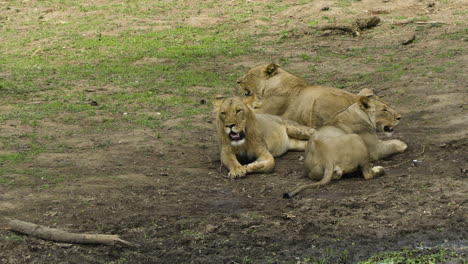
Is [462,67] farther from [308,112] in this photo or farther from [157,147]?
[157,147]

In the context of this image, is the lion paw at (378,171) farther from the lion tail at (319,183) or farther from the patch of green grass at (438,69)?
the patch of green grass at (438,69)

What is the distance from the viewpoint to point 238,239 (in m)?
6.21

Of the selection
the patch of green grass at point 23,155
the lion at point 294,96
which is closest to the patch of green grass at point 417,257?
the lion at point 294,96

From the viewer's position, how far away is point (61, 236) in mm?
6082

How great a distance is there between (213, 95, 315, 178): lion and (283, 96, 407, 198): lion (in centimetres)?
74

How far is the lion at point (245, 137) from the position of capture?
816cm

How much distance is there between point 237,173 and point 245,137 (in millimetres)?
559

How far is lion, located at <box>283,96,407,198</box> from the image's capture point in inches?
290

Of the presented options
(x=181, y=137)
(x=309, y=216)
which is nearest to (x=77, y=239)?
(x=309, y=216)

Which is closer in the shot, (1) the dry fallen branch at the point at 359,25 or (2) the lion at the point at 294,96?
(2) the lion at the point at 294,96

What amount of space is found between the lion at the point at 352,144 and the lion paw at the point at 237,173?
72 cm

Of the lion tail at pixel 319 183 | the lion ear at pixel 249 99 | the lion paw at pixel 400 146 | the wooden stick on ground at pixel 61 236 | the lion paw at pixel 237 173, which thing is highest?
the wooden stick on ground at pixel 61 236

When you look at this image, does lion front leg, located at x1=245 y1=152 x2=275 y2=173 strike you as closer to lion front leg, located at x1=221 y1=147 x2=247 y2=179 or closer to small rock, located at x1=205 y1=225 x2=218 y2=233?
lion front leg, located at x1=221 y1=147 x2=247 y2=179

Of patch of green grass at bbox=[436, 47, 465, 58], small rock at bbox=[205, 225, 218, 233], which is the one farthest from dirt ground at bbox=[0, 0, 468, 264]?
patch of green grass at bbox=[436, 47, 465, 58]
